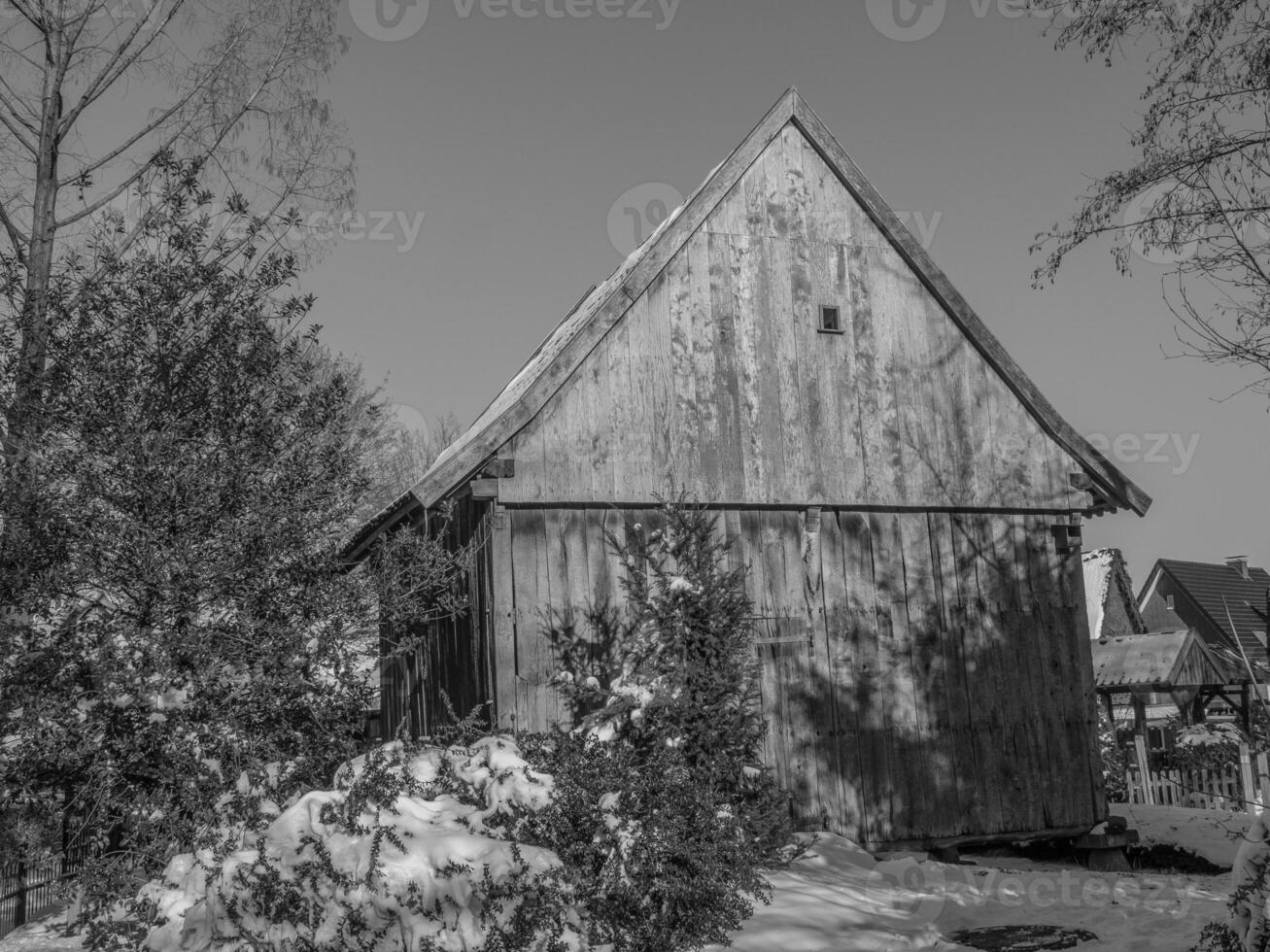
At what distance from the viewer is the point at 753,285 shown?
11.7 m

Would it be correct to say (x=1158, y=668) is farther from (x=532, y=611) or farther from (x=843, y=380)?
(x=532, y=611)

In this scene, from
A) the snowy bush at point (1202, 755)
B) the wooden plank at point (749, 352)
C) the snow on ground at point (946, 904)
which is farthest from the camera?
the snowy bush at point (1202, 755)

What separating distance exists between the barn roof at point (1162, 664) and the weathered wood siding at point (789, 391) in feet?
45.0

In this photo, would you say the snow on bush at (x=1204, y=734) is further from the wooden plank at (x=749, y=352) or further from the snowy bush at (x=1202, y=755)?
the wooden plank at (x=749, y=352)

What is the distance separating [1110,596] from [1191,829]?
1052 inches

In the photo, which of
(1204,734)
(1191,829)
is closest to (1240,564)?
(1204,734)

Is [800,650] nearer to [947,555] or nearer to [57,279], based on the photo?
[947,555]

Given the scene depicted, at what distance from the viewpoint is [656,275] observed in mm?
11273

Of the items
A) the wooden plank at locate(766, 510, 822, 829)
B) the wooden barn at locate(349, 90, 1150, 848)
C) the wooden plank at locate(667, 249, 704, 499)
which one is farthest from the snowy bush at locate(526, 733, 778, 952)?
the wooden plank at locate(667, 249, 704, 499)

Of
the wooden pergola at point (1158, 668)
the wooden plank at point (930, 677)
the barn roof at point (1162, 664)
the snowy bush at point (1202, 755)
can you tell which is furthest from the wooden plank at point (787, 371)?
the barn roof at point (1162, 664)

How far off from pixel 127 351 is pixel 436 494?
2.62 metres

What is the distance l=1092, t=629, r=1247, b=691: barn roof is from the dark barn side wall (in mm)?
16927

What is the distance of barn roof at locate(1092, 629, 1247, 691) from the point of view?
24500 mm

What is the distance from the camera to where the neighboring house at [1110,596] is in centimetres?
3825
